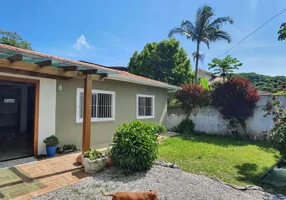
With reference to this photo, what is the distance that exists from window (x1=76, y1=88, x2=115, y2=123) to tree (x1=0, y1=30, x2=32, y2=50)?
83.7 feet

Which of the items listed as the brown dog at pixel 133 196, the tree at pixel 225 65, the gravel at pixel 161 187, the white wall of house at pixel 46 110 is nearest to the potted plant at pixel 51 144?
the white wall of house at pixel 46 110

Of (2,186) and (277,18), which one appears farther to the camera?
(277,18)

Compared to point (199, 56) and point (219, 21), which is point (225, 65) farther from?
point (219, 21)

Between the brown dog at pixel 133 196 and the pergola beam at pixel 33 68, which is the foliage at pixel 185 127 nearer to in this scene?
the pergola beam at pixel 33 68

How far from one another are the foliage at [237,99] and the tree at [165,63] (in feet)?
46.1

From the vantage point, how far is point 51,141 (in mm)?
7152

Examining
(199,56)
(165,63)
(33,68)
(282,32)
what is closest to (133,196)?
(33,68)

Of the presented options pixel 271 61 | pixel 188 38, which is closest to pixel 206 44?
pixel 188 38

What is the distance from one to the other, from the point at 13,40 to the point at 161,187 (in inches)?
1285

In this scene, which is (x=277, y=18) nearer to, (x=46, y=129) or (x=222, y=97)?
(x=222, y=97)

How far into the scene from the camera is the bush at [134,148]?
577 centimetres

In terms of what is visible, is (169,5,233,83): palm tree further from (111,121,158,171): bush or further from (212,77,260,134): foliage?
(111,121,158,171): bush

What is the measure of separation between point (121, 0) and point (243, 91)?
9.66 metres

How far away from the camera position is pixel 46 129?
7410 millimetres
